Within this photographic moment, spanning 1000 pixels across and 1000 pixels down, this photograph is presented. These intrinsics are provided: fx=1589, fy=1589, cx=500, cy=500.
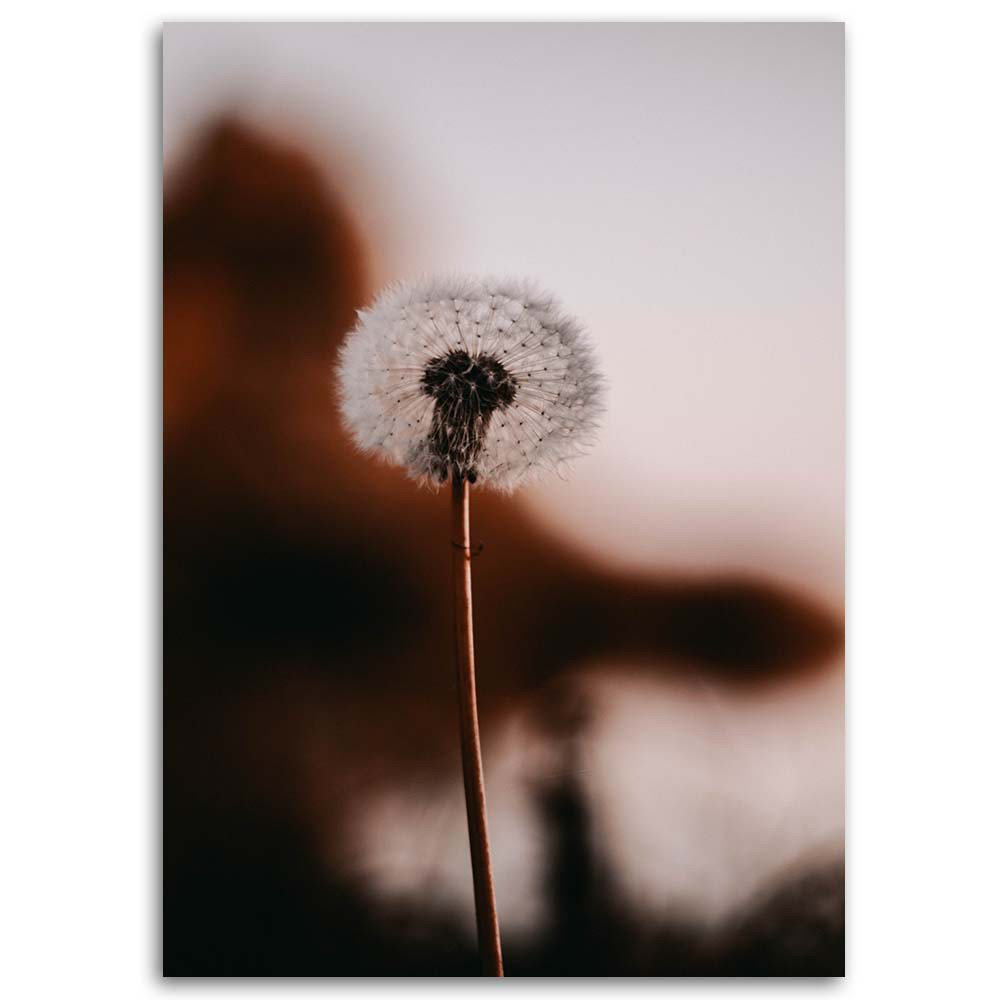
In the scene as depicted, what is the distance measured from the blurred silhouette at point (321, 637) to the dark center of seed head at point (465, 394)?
0.12m

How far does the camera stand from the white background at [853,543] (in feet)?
7.83

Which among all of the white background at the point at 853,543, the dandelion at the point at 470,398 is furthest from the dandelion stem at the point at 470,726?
the white background at the point at 853,543

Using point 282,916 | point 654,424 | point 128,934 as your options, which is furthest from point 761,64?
point 128,934

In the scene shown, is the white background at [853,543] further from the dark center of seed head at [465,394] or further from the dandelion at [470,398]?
the dark center of seed head at [465,394]

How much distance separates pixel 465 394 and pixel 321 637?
43 centimetres

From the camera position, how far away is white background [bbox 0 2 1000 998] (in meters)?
2.39

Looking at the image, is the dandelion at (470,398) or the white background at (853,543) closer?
the dandelion at (470,398)

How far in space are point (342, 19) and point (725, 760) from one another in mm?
1253

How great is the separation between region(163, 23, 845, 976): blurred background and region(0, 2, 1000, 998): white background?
0.16ft

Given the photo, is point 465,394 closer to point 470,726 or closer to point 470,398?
point 470,398

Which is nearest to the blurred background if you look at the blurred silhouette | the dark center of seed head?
the blurred silhouette

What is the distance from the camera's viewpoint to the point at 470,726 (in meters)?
2.34

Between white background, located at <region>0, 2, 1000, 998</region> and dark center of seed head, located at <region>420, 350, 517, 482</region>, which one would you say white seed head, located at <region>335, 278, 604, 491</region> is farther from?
white background, located at <region>0, 2, 1000, 998</region>

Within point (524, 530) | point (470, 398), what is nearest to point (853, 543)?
point (524, 530)
